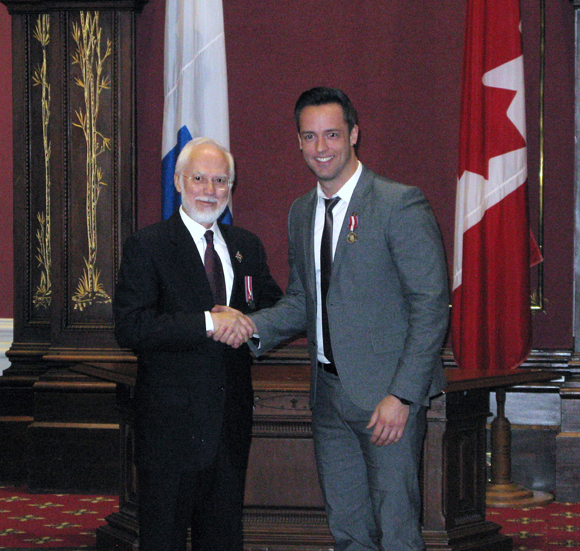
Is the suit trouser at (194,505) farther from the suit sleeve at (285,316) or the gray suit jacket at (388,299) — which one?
the gray suit jacket at (388,299)

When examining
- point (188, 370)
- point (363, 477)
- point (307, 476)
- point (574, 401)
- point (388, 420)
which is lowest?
point (307, 476)

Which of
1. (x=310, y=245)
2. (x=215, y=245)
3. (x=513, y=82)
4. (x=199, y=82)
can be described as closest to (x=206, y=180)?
(x=215, y=245)

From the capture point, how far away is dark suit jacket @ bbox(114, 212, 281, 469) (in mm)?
2562

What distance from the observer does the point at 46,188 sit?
5414 millimetres

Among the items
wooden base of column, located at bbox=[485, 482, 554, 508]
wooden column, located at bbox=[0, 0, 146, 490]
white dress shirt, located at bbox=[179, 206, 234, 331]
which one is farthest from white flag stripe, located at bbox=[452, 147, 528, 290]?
white dress shirt, located at bbox=[179, 206, 234, 331]

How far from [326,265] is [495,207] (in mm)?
2442

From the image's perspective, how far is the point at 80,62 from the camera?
17.1 ft

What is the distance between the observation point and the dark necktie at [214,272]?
271 centimetres

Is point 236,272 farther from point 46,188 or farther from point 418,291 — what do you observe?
point 46,188

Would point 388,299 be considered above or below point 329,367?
above

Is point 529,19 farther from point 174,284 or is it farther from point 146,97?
point 174,284

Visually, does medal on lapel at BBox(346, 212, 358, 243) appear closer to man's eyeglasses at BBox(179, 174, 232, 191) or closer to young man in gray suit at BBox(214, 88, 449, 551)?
young man in gray suit at BBox(214, 88, 449, 551)

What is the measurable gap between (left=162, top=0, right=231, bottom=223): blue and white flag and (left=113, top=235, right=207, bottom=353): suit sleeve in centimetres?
226

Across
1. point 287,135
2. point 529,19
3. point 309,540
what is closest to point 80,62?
point 287,135
